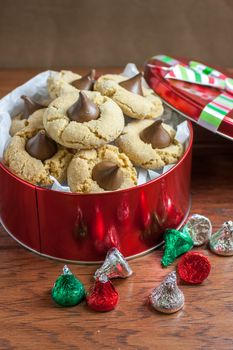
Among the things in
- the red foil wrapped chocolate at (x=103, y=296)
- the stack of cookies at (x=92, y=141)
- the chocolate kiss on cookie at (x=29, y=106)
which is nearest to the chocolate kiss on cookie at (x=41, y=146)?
the stack of cookies at (x=92, y=141)

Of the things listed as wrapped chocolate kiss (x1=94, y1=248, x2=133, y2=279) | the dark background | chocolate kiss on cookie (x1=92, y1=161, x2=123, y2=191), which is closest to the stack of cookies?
chocolate kiss on cookie (x1=92, y1=161, x2=123, y2=191)

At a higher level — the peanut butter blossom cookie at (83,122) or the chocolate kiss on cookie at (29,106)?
the peanut butter blossom cookie at (83,122)

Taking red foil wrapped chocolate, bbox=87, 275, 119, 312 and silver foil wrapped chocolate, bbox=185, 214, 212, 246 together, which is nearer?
red foil wrapped chocolate, bbox=87, 275, 119, 312

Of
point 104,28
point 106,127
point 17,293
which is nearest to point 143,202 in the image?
point 106,127

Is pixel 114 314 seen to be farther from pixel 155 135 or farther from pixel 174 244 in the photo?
pixel 155 135

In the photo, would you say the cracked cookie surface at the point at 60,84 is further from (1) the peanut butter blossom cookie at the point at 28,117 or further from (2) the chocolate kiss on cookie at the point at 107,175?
(2) the chocolate kiss on cookie at the point at 107,175

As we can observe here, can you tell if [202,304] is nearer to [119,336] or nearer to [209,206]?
[119,336]

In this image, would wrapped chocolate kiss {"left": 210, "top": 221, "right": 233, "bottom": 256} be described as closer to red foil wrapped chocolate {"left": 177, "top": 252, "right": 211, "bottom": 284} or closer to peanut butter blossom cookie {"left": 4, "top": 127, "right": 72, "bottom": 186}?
red foil wrapped chocolate {"left": 177, "top": 252, "right": 211, "bottom": 284}

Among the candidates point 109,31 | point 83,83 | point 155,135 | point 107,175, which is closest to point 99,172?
point 107,175
